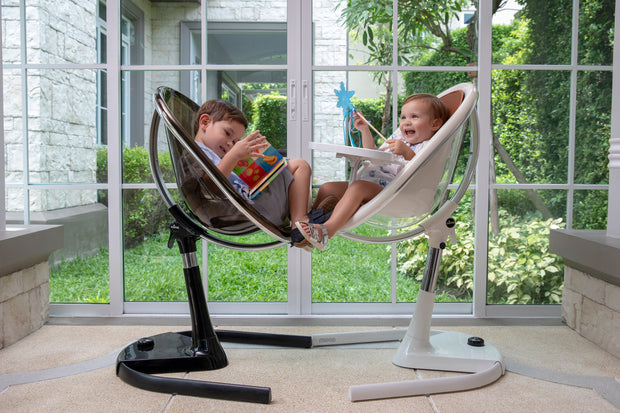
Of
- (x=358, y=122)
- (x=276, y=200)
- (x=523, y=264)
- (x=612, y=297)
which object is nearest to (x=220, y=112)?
(x=276, y=200)

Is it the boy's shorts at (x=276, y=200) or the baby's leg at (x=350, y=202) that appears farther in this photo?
the boy's shorts at (x=276, y=200)

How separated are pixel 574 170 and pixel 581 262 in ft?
1.84

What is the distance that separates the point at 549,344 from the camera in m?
2.13

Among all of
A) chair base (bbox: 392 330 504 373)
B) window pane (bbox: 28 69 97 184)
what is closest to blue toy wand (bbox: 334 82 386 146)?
chair base (bbox: 392 330 504 373)

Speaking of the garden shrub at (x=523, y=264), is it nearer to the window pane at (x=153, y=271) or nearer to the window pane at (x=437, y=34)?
the window pane at (x=437, y=34)

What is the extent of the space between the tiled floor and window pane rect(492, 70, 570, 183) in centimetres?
82

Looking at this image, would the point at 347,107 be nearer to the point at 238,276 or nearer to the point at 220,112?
the point at 220,112

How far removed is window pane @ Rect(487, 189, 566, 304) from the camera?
103 inches

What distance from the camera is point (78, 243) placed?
9.16 ft

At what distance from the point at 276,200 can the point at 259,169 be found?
0.12m

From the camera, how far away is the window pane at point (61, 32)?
8.53 feet

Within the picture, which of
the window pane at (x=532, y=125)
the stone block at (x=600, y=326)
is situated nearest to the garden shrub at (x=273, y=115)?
the window pane at (x=532, y=125)

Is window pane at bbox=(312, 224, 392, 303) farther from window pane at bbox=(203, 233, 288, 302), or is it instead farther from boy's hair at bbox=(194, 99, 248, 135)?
boy's hair at bbox=(194, 99, 248, 135)

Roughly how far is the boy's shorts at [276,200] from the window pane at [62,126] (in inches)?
57.5
